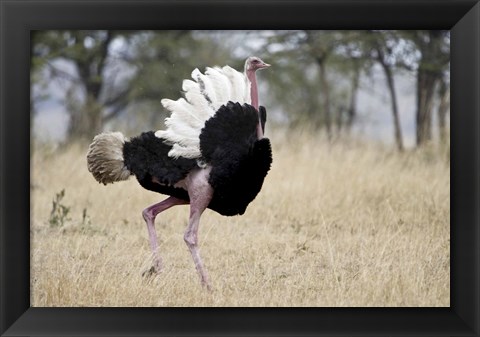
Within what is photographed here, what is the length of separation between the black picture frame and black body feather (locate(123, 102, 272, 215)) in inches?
29.0

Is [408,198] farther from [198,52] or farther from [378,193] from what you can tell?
[198,52]

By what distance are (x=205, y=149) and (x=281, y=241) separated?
2.08m

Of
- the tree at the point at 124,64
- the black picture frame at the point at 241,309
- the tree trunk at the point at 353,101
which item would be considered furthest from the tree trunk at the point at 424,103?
the black picture frame at the point at 241,309

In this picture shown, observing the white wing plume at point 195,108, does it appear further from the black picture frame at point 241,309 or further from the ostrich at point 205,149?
the black picture frame at point 241,309

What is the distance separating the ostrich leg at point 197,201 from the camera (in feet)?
19.1

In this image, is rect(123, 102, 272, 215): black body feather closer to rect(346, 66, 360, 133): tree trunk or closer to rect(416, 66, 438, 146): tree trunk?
rect(416, 66, 438, 146): tree trunk

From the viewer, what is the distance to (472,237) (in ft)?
16.8

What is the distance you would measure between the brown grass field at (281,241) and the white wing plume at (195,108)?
3.10ft

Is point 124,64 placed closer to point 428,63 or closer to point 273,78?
point 273,78

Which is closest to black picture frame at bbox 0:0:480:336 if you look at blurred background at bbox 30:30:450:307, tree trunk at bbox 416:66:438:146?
blurred background at bbox 30:30:450:307

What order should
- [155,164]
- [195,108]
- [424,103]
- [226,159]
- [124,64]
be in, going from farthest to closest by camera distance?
[124,64] → [424,103] → [155,164] → [195,108] → [226,159]

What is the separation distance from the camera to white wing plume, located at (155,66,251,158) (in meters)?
5.76

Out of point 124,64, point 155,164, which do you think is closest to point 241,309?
point 155,164

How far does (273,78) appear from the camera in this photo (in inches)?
763
